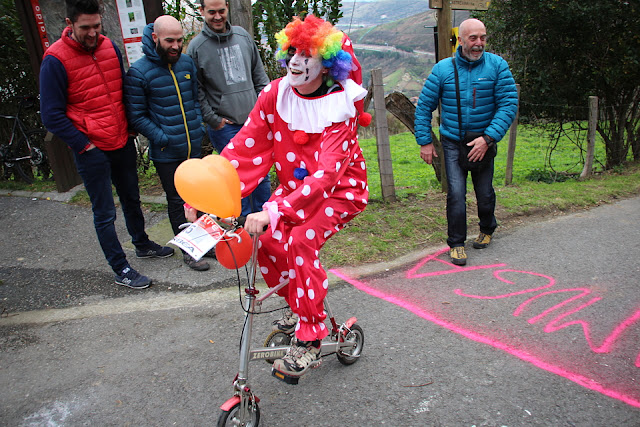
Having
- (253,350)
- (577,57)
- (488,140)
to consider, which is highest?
(577,57)

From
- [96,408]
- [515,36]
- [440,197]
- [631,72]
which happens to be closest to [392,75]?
[515,36]

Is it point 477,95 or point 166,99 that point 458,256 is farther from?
point 166,99

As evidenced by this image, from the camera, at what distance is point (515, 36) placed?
7.97m

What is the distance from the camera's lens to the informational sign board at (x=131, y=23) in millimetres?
5410

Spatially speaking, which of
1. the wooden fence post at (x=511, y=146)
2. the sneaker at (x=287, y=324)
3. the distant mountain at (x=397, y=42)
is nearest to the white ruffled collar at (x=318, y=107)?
the sneaker at (x=287, y=324)

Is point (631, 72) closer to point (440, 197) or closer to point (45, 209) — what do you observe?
point (440, 197)

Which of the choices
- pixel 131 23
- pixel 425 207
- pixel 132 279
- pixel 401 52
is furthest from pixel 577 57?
pixel 401 52

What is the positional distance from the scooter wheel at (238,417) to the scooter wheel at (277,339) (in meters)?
0.44

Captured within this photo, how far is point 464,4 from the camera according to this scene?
5.34m

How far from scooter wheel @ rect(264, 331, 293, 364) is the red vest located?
6.92 ft

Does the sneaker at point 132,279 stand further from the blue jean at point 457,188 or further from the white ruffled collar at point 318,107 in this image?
the blue jean at point 457,188

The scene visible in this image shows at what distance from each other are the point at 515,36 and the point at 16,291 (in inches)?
308

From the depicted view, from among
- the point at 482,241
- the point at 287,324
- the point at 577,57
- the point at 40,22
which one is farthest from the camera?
the point at 577,57

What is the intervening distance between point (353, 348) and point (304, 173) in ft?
3.58
